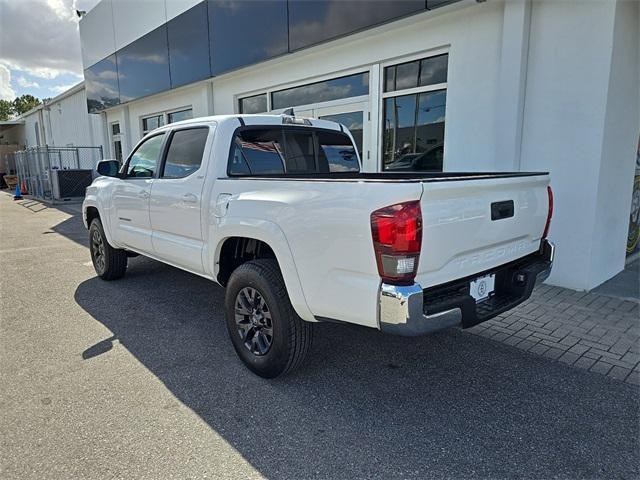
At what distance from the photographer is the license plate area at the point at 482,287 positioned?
9.07ft

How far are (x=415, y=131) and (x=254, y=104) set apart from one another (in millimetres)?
4627

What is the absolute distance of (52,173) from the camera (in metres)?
16.3

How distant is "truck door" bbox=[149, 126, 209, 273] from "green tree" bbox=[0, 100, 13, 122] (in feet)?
265

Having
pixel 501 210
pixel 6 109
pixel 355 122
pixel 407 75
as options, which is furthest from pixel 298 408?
pixel 6 109

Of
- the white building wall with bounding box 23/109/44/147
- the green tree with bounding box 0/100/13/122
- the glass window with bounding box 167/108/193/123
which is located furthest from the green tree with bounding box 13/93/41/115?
the glass window with bounding box 167/108/193/123

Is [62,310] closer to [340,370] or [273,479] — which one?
[340,370]

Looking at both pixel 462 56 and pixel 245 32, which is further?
pixel 245 32

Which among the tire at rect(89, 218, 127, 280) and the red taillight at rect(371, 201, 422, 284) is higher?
the red taillight at rect(371, 201, 422, 284)

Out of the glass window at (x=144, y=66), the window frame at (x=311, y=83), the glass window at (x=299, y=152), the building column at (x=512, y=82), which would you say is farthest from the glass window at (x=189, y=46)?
the building column at (x=512, y=82)

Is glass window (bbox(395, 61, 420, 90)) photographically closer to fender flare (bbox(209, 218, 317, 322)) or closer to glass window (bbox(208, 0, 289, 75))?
glass window (bbox(208, 0, 289, 75))

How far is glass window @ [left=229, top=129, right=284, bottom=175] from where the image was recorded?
3.74 meters

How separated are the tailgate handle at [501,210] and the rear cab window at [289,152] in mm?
1950

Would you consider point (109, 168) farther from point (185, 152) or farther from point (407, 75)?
point (407, 75)

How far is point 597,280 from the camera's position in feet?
17.6
